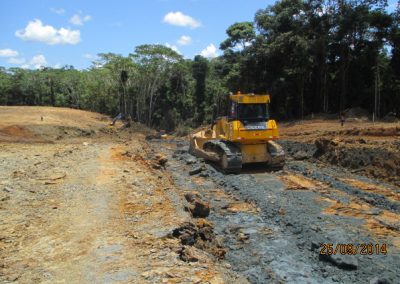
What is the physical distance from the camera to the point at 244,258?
26.5 ft

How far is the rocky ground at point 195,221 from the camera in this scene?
657cm

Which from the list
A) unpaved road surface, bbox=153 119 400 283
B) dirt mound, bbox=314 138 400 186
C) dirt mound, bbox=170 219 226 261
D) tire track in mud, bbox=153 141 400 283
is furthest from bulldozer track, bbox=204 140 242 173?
dirt mound, bbox=170 219 226 261

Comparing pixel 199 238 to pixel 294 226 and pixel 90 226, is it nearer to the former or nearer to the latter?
pixel 90 226

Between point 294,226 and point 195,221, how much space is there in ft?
7.00

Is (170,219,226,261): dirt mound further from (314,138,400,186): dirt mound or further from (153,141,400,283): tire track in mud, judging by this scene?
(314,138,400,186): dirt mound

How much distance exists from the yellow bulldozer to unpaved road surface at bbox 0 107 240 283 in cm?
273

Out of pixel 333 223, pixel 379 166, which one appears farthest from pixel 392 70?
pixel 333 223

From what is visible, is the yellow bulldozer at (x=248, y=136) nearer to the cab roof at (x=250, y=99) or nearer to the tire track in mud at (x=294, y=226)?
the cab roof at (x=250, y=99)

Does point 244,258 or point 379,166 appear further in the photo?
point 379,166

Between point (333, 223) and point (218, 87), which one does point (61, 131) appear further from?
point (218, 87)

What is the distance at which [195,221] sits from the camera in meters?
9.52

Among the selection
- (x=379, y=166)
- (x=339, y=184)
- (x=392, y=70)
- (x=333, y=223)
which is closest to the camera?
(x=333, y=223)

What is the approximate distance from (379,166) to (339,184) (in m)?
3.02
